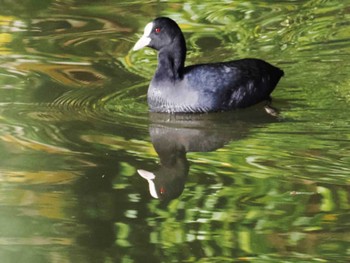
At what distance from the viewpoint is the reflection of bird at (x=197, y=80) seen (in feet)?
28.9

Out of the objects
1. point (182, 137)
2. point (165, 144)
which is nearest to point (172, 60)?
point (182, 137)

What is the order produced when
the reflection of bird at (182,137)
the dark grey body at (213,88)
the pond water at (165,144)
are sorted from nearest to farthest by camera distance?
the pond water at (165,144) → the reflection of bird at (182,137) → the dark grey body at (213,88)

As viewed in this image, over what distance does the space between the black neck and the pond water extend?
304 millimetres

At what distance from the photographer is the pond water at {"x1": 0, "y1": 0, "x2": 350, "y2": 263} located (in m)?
6.30

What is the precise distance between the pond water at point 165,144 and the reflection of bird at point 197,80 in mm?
138

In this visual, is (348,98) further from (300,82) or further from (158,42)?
A: (158,42)

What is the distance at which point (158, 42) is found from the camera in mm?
9094

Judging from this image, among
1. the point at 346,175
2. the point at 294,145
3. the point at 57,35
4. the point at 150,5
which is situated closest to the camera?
the point at 346,175

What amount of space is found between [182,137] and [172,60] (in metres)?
1.11

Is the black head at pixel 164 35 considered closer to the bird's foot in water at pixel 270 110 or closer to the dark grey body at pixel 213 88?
the dark grey body at pixel 213 88

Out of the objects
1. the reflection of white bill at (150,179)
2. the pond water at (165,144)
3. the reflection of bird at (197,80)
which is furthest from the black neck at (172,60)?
the reflection of white bill at (150,179)

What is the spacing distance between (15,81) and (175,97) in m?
1.41

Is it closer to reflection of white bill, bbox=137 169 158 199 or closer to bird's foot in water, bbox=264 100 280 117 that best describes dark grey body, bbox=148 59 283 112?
bird's foot in water, bbox=264 100 280 117

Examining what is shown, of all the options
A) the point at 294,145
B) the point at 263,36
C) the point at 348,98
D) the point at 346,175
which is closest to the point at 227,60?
the point at 263,36
